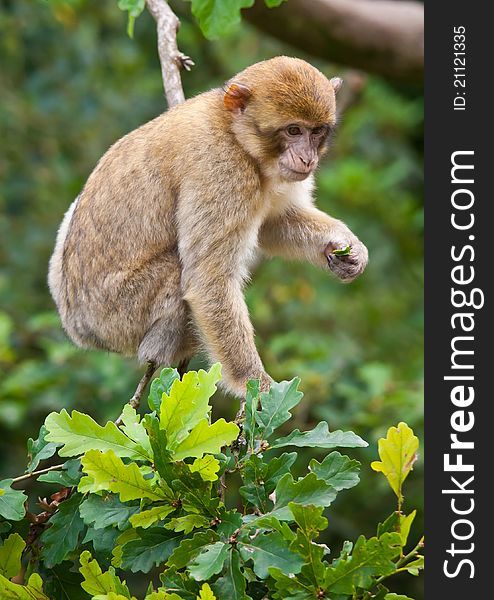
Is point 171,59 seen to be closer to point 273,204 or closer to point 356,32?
point 273,204

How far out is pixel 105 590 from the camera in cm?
284

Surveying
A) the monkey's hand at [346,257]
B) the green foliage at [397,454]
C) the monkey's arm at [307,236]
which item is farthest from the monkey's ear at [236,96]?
the green foliage at [397,454]

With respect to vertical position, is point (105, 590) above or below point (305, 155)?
below

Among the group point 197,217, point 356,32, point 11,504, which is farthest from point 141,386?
point 356,32

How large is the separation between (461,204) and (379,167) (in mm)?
7156

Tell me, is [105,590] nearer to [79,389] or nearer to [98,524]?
[98,524]

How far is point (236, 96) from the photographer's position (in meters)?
4.45

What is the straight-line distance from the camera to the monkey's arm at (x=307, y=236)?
4.81m

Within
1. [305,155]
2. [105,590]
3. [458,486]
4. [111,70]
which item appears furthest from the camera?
[111,70]

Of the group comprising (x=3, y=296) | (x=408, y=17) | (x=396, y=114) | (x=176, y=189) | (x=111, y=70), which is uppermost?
(x=396, y=114)

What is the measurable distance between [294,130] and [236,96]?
0.30 m

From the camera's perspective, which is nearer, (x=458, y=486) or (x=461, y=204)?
(x=458, y=486)

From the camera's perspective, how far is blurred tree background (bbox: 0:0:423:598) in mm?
6996

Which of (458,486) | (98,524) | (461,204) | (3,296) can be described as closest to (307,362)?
(3,296)
